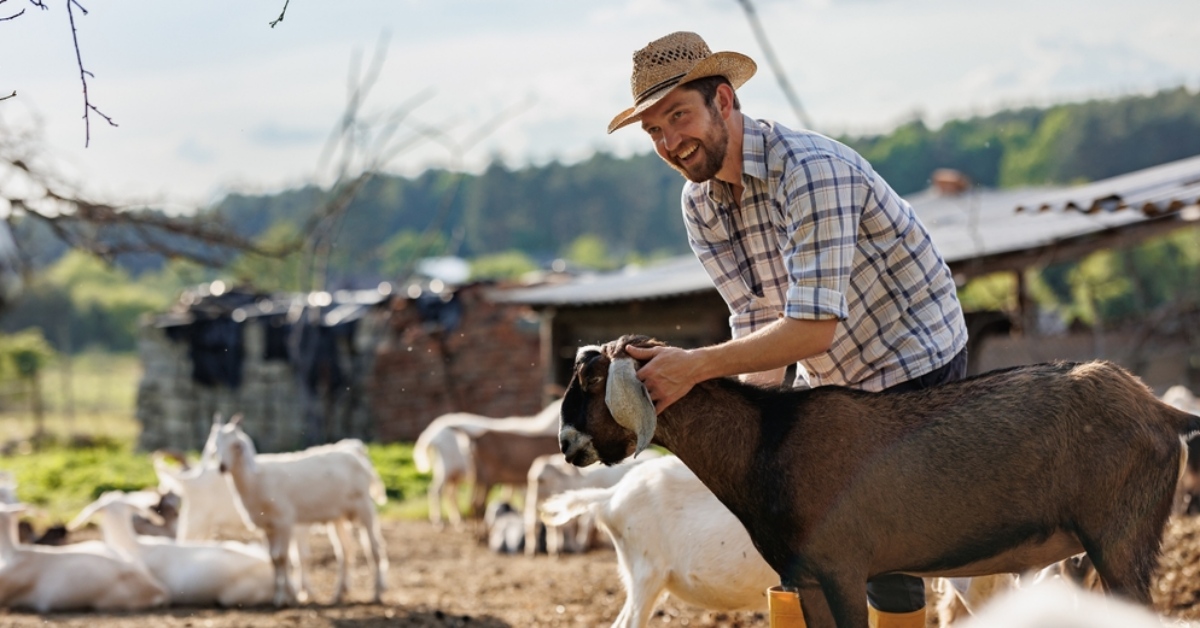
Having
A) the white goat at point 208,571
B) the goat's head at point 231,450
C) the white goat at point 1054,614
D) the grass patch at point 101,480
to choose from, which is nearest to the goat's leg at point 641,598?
the white goat at point 1054,614

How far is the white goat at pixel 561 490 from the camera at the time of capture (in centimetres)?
1062

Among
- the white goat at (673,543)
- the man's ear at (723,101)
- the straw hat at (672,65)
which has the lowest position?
the white goat at (673,543)

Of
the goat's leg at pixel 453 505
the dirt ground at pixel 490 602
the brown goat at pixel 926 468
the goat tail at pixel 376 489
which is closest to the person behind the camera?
the brown goat at pixel 926 468

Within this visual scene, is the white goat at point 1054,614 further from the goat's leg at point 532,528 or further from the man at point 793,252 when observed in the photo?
the goat's leg at point 532,528

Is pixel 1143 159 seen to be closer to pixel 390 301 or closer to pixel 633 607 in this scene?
pixel 390 301

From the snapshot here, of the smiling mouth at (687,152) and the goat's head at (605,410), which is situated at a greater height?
the smiling mouth at (687,152)

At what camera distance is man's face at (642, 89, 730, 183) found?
364 cm

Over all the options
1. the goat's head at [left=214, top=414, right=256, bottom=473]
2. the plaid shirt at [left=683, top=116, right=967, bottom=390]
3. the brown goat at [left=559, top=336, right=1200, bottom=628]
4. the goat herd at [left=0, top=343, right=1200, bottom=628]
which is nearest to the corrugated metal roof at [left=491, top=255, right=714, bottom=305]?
the goat herd at [left=0, top=343, right=1200, bottom=628]

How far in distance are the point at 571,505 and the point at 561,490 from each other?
5.67m

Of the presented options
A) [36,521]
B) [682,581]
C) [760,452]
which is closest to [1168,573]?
[682,581]

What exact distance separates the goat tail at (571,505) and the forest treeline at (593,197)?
52.7 feet

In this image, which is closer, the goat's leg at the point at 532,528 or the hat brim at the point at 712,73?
the hat brim at the point at 712,73

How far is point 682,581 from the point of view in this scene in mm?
5352

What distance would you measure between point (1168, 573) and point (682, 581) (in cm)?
297
